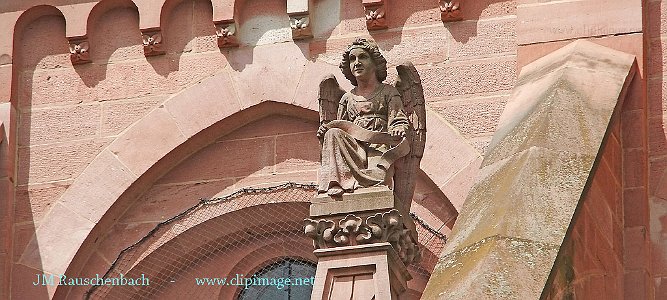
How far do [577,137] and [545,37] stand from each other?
1.79 metres

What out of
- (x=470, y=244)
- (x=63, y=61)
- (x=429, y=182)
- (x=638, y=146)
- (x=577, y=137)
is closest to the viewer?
(x=470, y=244)

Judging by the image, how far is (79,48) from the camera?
15.3 metres

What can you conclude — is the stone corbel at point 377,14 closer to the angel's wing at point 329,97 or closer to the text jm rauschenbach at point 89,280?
the angel's wing at point 329,97

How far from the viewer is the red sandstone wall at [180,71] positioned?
1455cm

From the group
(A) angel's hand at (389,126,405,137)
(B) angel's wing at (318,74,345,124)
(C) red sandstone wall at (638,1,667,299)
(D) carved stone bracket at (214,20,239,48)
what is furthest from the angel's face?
(D) carved stone bracket at (214,20,239,48)

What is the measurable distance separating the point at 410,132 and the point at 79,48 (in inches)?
142

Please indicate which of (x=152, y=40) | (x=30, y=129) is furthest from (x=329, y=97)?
(x=30, y=129)

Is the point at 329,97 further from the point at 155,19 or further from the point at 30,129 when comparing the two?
the point at 30,129

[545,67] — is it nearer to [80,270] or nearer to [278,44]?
[278,44]

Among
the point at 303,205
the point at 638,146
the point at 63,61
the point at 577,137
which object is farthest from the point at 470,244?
the point at 63,61

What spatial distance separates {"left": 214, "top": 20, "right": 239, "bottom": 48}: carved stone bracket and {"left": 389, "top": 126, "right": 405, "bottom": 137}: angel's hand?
289cm

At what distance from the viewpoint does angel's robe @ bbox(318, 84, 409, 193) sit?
1190cm

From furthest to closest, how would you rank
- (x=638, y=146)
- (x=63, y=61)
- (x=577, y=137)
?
(x=63, y=61), (x=638, y=146), (x=577, y=137)

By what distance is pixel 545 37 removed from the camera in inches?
551
